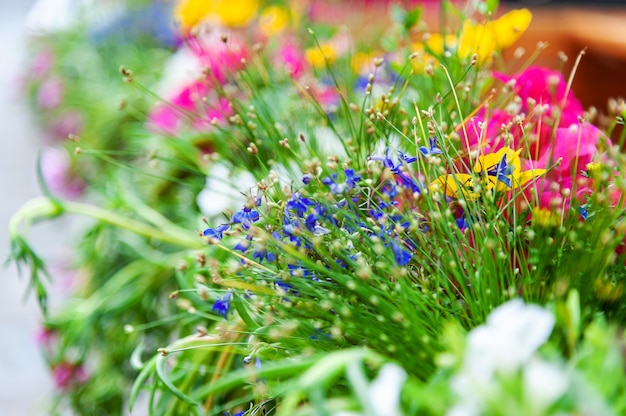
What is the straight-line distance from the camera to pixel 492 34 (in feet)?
2.04

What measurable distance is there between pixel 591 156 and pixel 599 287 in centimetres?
11

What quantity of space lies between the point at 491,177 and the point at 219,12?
3.44 ft

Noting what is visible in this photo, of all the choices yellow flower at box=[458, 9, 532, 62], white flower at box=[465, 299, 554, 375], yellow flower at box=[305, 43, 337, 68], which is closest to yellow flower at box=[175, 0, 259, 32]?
yellow flower at box=[305, 43, 337, 68]

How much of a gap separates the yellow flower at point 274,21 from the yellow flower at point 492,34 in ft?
1.63

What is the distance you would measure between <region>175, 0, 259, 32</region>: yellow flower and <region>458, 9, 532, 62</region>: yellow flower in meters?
0.71

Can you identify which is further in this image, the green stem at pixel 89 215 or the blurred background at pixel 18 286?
the blurred background at pixel 18 286

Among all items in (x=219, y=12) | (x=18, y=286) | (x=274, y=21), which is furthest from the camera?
(x=18, y=286)

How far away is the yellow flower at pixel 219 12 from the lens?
4.52 feet

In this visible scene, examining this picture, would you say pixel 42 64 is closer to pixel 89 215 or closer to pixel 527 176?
pixel 89 215

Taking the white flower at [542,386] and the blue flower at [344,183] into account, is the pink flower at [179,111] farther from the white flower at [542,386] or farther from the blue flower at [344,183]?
the white flower at [542,386]

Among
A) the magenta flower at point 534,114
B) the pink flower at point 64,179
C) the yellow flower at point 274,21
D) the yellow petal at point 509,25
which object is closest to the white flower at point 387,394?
the magenta flower at point 534,114

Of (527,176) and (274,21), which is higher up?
(527,176)

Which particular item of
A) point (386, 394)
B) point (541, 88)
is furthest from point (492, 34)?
point (386, 394)

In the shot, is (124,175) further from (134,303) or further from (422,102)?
(422,102)
